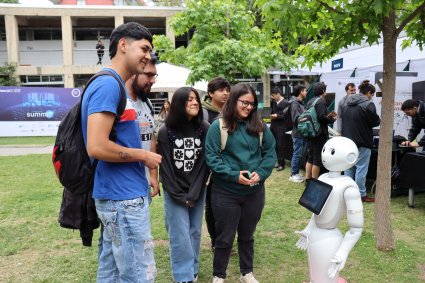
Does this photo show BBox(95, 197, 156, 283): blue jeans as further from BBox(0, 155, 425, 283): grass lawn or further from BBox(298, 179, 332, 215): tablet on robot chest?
BBox(0, 155, 425, 283): grass lawn

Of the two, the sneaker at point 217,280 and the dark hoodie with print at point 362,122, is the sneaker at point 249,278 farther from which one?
the dark hoodie with print at point 362,122

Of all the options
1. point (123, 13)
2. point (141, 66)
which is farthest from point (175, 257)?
point (123, 13)

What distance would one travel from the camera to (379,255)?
399 centimetres

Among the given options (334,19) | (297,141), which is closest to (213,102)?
(334,19)

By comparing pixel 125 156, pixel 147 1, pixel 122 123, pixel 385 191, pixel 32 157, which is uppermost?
pixel 147 1

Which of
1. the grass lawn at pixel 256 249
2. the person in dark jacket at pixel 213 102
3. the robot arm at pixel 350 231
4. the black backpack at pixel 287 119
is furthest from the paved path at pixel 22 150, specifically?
the robot arm at pixel 350 231

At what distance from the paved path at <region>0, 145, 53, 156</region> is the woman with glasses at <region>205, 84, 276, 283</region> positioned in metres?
10.9

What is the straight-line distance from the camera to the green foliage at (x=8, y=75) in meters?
24.3

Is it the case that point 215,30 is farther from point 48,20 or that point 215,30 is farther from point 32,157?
point 48,20

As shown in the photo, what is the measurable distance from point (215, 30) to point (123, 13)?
17.0 metres

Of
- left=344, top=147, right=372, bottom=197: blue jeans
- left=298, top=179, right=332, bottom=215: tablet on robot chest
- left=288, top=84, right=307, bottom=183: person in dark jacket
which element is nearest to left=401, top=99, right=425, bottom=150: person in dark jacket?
left=344, top=147, right=372, bottom=197: blue jeans

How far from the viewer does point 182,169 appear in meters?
3.26

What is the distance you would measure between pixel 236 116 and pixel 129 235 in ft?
4.81

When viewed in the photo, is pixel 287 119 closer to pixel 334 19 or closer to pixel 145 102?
pixel 334 19
